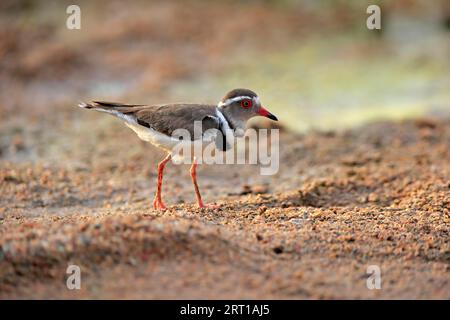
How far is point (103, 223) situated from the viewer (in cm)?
618

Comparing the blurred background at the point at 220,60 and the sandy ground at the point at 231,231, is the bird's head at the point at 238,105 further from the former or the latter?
the blurred background at the point at 220,60

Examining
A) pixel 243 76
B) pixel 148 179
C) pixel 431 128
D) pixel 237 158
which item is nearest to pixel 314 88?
pixel 243 76

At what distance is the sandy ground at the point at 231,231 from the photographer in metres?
5.68

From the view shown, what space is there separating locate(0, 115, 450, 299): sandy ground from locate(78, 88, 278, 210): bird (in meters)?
0.70

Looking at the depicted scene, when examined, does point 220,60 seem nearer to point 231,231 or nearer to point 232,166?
point 232,166

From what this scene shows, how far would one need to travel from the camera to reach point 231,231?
259 inches

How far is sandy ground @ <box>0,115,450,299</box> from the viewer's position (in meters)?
5.68

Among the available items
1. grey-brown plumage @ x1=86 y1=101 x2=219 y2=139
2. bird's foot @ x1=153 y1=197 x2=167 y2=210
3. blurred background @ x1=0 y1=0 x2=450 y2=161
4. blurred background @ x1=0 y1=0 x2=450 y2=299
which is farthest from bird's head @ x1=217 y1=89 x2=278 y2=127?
blurred background @ x1=0 y1=0 x2=450 y2=161

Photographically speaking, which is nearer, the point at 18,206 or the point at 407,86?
the point at 18,206

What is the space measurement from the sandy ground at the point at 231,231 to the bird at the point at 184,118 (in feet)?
2.30

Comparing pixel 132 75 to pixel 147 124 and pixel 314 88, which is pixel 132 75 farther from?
pixel 147 124

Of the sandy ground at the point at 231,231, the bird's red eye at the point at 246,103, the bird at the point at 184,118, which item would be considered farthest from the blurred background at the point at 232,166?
the bird's red eye at the point at 246,103

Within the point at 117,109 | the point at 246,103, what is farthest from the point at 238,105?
the point at 117,109

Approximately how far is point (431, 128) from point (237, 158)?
3618 millimetres
